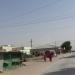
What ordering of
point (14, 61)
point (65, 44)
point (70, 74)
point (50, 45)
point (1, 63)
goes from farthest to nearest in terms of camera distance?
point (50, 45) → point (65, 44) → point (14, 61) → point (1, 63) → point (70, 74)

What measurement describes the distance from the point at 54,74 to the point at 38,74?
1.17m

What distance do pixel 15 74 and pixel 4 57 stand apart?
22.2 ft

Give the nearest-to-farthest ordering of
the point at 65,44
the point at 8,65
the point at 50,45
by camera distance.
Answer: the point at 8,65 → the point at 65,44 → the point at 50,45

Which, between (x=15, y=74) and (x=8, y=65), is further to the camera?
(x=8, y=65)

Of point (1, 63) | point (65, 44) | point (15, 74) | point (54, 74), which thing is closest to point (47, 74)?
point (54, 74)

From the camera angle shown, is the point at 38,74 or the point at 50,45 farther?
the point at 50,45

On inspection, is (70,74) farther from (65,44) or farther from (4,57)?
(65,44)

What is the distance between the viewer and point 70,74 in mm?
20203

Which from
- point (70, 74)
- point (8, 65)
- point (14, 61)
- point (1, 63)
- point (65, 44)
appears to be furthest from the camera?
point (65, 44)

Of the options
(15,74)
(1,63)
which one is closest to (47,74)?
(15,74)

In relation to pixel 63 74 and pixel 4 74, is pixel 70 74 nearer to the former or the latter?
pixel 63 74

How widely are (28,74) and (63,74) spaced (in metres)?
2.55

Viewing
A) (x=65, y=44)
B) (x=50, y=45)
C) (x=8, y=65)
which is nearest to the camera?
(x=8, y=65)

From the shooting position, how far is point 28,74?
20.8 meters
